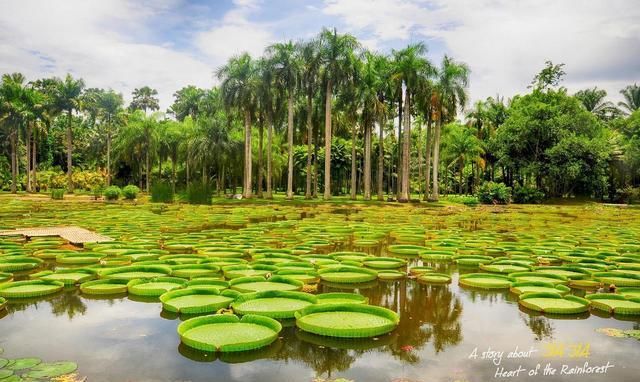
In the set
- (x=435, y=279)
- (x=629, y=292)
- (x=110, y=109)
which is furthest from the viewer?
(x=110, y=109)

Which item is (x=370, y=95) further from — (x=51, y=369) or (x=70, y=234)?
(x=51, y=369)

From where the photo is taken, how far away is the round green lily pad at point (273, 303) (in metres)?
5.74

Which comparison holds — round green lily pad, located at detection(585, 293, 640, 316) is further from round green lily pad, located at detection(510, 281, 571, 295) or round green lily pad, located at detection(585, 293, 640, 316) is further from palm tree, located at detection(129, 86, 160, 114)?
palm tree, located at detection(129, 86, 160, 114)

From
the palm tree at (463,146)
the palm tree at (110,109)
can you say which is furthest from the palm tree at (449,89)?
the palm tree at (110,109)

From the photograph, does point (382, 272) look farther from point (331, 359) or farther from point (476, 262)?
point (331, 359)

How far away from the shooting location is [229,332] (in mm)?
5035

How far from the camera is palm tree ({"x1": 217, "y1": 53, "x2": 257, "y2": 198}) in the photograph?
39.1m

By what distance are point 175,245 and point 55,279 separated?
3.91 m

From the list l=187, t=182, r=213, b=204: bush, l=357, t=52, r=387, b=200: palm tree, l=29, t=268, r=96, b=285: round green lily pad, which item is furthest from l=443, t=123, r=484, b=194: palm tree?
l=29, t=268, r=96, b=285: round green lily pad

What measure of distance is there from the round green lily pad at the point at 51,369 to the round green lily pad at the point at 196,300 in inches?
67.6

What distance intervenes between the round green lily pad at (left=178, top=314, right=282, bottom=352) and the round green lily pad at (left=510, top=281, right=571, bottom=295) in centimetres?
418

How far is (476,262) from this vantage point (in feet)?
31.5

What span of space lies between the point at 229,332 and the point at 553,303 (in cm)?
455

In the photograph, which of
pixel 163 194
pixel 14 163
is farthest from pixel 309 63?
pixel 14 163
